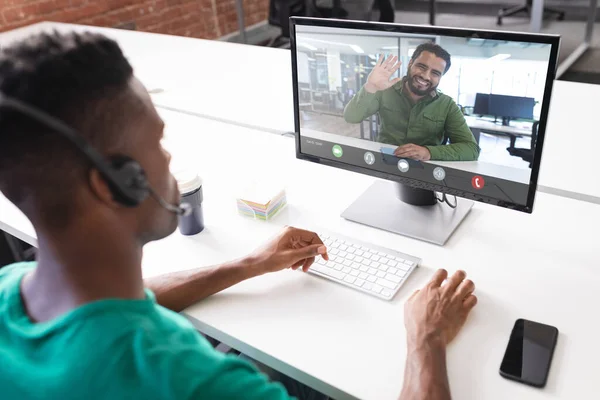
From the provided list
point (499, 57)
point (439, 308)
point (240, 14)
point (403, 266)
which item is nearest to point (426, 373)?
point (439, 308)

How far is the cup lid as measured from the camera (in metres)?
1.26

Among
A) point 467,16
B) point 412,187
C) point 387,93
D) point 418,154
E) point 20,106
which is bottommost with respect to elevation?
point 467,16

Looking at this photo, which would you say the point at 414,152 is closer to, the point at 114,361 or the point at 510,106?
the point at 510,106

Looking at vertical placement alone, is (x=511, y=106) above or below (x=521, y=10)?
above

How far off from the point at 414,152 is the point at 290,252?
0.33m

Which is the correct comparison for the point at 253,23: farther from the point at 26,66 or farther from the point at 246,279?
the point at 26,66

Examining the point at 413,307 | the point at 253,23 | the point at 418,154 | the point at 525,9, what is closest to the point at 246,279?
the point at 413,307

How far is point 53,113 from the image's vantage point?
658 millimetres

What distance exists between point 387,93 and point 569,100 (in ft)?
3.00

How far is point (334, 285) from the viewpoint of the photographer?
1.13m

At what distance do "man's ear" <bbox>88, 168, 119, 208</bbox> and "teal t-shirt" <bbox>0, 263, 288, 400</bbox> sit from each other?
0.12 meters

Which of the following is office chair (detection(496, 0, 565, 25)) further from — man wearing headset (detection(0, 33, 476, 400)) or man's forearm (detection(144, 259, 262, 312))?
man wearing headset (detection(0, 33, 476, 400))

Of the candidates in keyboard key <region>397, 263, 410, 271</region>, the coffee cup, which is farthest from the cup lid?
keyboard key <region>397, 263, 410, 271</region>

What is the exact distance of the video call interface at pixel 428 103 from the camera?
1.06 metres
